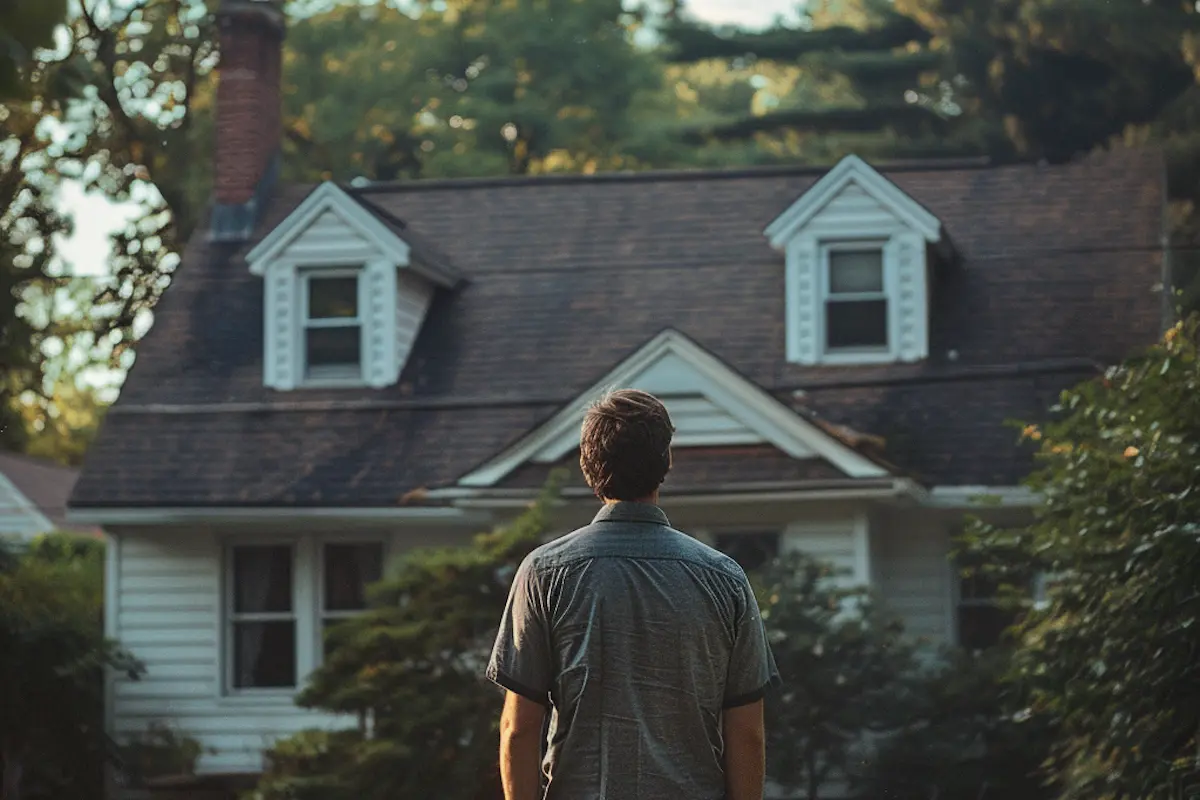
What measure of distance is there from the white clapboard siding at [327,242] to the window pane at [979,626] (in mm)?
6462

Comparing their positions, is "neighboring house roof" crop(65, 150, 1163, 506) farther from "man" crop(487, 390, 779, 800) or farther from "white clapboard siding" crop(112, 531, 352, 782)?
"man" crop(487, 390, 779, 800)

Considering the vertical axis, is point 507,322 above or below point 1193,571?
above

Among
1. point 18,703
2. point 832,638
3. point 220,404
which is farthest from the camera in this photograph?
point 220,404

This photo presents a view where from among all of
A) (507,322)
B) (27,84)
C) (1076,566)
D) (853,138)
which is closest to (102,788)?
(507,322)

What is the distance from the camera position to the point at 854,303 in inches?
701

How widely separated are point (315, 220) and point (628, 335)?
3.16m

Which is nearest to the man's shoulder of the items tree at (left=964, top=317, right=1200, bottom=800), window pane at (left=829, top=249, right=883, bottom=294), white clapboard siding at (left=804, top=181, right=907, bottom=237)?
tree at (left=964, top=317, right=1200, bottom=800)

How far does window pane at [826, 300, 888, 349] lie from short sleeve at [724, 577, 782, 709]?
526 inches

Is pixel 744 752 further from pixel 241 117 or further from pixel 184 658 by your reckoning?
pixel 241 117

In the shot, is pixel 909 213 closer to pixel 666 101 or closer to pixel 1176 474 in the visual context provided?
pixel 1176 474

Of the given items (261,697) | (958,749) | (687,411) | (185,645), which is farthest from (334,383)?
(958,749)

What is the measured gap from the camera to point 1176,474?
901 cm

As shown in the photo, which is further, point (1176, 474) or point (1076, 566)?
point (1076, 566)

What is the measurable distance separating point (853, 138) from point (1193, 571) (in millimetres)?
27356
